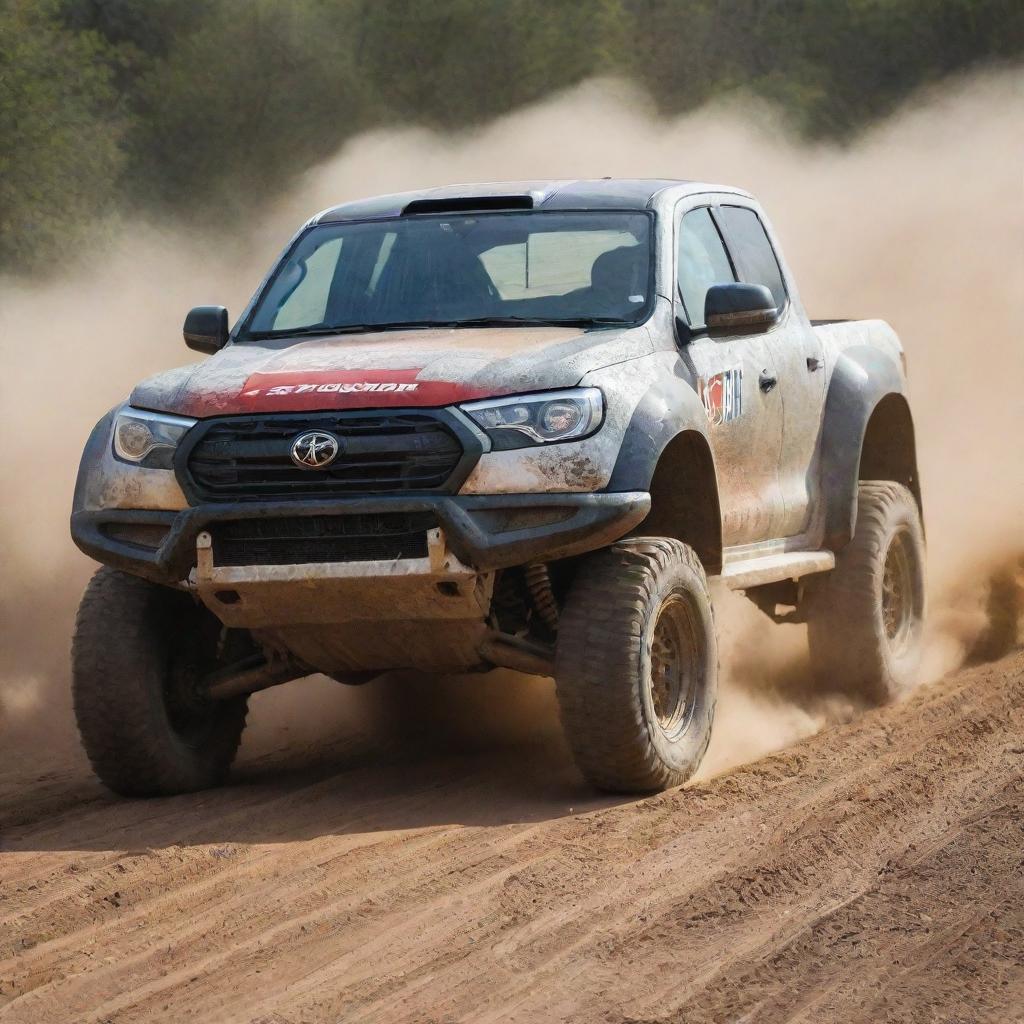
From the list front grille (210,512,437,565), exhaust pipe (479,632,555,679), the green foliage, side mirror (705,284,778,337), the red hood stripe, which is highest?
the green foliage

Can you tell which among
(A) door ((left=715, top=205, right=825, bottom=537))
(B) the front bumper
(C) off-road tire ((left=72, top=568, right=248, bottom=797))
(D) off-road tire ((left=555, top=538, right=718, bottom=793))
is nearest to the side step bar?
(A) door ((left=715, top=205, right=825, bottom=537))

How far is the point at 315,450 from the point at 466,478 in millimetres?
483

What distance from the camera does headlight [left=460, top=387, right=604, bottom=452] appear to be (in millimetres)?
6000

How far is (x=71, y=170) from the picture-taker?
73.8 ft

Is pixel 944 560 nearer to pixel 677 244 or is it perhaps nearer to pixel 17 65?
pixel 677 244

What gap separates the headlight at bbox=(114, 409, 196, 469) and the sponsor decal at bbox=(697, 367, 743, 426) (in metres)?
1.88

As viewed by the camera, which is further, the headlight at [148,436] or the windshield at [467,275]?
the windshield at [467,275]

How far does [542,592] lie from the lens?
6.45 m

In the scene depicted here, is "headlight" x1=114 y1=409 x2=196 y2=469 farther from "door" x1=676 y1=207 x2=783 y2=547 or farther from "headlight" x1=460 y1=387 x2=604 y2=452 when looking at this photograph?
"door" x1=676 y1=207 x2=783 y2=547

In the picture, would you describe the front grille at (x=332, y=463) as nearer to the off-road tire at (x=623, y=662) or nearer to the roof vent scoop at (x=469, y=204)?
the off-road tire at (x=623, y=662)

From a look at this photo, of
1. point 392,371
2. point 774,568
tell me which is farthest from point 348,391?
point 774,568

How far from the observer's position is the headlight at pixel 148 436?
20.5 feet

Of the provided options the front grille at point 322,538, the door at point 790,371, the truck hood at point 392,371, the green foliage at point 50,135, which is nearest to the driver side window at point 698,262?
the door at point 790,371

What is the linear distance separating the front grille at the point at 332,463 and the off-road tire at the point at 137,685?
28.2 inches
